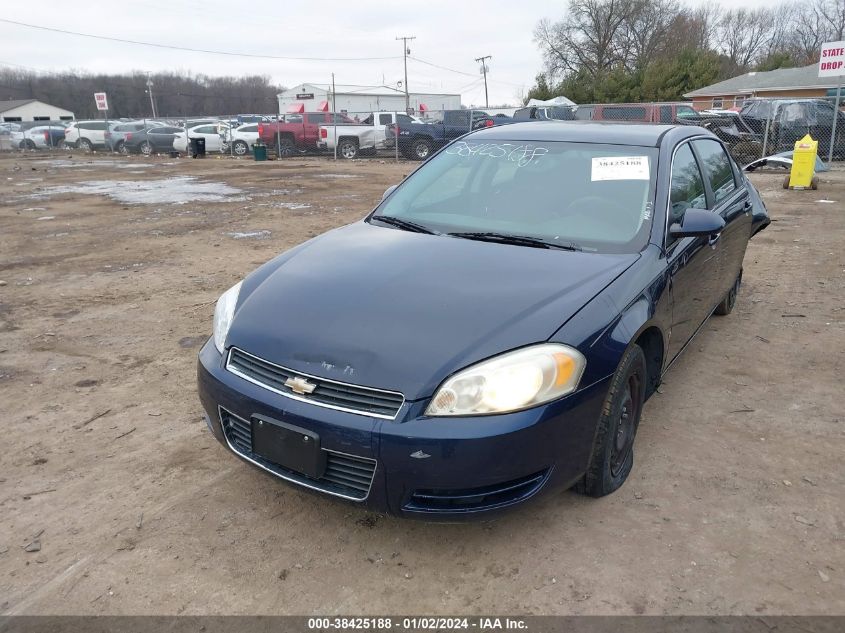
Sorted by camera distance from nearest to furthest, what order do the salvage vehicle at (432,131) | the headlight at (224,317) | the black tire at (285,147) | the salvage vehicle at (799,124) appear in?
the headlight at (224,317), the salvage vehicle at (799,124), the salvage vehicle at (432,131), the black tire at (285,147)

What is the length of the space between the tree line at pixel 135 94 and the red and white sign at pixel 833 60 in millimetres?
87703

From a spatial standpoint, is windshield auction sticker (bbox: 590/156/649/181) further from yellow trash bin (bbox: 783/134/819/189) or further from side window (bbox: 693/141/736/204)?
yellow trash bin (bbox: 783/134/819/189)

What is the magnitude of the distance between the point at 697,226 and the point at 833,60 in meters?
17.7

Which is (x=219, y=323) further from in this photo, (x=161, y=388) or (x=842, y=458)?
(x=842, y=458)

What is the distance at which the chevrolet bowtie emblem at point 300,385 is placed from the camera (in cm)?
240

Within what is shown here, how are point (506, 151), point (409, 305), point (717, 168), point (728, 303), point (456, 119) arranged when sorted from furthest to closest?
point (456, 119), point (728, 303), point (717, 168), point (506, 151), point (409, 305)

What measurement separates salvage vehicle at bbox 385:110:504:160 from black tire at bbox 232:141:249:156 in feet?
25.4

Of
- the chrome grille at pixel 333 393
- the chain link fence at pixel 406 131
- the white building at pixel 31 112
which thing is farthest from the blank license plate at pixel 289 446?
the white building at pixel 31 112

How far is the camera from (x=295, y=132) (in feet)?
84.3

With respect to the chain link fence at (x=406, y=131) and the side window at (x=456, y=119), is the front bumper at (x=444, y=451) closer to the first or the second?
the chain link fence at (x=406, y=131)

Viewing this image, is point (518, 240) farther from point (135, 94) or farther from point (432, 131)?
point (135, 94)

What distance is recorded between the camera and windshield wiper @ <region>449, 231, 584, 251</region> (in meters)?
3.16

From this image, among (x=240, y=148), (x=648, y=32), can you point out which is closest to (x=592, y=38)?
(x=648, y=32)

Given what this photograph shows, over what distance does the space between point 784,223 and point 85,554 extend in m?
10.1
